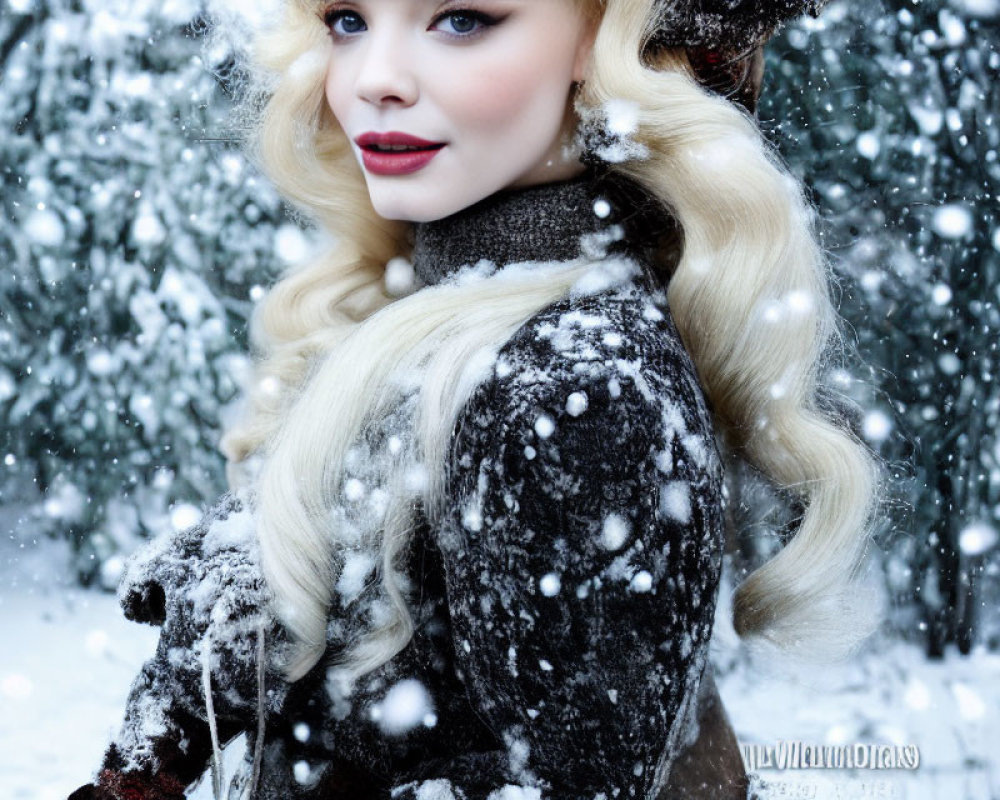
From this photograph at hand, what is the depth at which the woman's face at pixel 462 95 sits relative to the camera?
46.3 inches

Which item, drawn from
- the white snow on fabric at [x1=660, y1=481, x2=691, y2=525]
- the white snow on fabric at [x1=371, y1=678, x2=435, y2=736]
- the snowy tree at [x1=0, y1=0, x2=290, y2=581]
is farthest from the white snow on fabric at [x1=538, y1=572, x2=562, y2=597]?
the snowy tree at [x1=0, y1=0, x2=290, y2=581]

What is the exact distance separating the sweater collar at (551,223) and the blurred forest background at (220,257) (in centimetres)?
155

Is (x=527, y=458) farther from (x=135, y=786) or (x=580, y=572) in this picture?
(x=135, y=786)

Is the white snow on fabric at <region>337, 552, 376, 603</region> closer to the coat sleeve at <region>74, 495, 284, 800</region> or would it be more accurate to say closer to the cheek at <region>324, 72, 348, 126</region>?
the coat sleeve at <region>74, 495, 284, 800</region>

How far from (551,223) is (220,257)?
215 cm

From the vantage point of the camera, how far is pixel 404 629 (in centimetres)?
118

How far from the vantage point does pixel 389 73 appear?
119 centimetres

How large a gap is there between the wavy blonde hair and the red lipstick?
160 mm

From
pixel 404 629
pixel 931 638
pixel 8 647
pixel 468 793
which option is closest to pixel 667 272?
pixel 404 629

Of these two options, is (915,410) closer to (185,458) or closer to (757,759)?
(757,759)

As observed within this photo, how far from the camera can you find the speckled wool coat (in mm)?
1001

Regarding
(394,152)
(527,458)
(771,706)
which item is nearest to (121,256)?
(394,152)

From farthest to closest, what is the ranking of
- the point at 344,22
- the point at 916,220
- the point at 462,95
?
the point at 916,220 → the point at 344,22 → the point at 462,95

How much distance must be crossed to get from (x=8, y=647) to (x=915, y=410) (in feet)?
9.95
